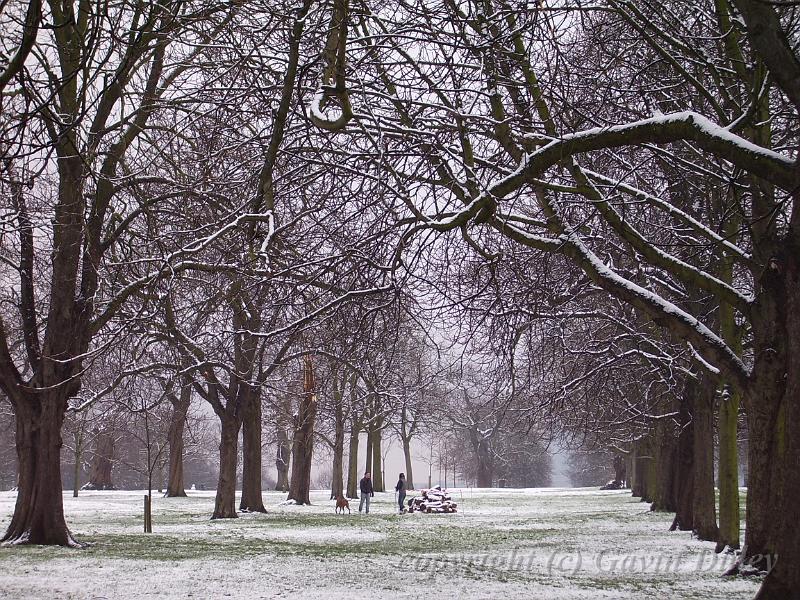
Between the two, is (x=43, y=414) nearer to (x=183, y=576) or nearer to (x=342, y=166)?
(x=183, y=576)

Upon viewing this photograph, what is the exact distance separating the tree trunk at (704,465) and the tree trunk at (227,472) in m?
12.9

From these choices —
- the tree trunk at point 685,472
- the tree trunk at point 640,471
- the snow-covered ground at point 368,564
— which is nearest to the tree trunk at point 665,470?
the tree trunk at point 685,472

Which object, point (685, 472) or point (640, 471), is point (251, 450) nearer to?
point (685, 472)

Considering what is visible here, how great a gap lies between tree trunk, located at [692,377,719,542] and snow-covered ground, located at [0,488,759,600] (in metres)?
0.55

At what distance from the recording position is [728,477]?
14930mm

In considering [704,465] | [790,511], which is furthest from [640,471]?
[790,511]

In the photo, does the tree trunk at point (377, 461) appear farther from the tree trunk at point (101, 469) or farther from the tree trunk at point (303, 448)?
the tree trunk at point (101, 469)

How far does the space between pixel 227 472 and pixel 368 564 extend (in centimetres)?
1361

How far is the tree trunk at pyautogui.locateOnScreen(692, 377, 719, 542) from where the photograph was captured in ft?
57.6

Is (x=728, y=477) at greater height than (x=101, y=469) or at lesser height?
greater

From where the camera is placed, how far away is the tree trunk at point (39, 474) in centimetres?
1488

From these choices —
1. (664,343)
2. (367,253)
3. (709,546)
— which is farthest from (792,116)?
(709,546)

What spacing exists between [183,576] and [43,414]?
5815mm

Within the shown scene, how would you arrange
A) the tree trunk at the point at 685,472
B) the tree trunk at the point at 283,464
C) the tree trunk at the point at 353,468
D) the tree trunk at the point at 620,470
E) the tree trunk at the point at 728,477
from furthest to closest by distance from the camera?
1. the tree trunk at the point at 620,470
2. the tree trunk at the point at 283,464
3. the tree trunk at the point at 353,468
4. the tree trunk at the point at 685,472
5. the tree trunk at the point at 728,477
